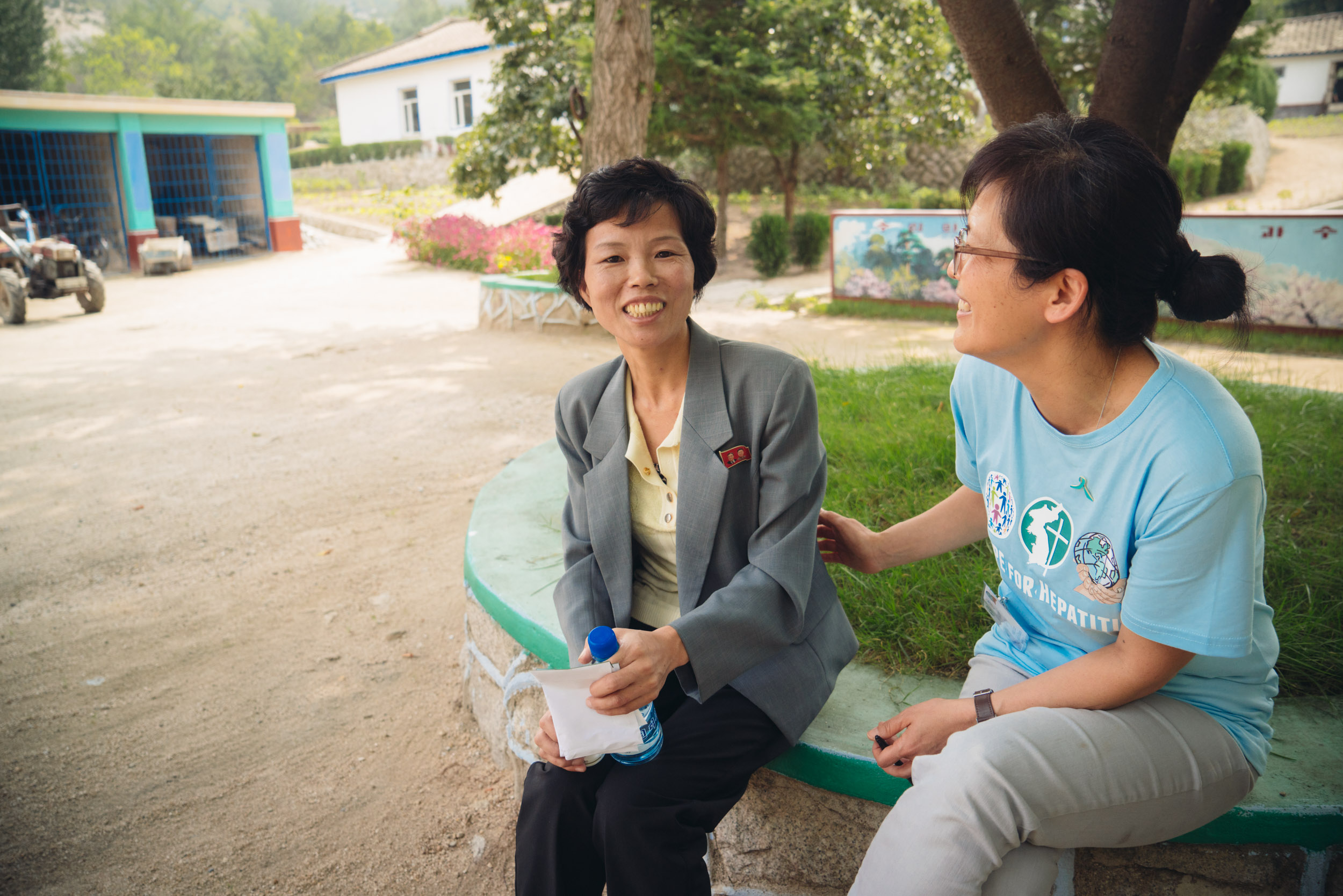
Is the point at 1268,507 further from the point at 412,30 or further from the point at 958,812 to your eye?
the point at 412,30

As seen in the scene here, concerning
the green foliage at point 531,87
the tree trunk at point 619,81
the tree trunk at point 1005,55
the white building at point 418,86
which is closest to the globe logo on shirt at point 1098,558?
the tree trunk at point 1005,55

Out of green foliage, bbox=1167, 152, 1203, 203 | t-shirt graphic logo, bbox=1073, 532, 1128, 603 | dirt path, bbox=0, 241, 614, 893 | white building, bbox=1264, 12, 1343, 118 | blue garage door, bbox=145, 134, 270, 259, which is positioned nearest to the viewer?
t-shirt graphic logo, bbox=1073, 532, 1128, 603

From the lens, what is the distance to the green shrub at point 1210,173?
19.8m

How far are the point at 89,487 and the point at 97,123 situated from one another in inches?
571

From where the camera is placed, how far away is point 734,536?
1821 mm

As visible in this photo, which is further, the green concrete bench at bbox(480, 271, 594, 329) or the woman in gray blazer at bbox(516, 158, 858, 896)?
the green concrete bench at bbox(480, 271, 594, 329)

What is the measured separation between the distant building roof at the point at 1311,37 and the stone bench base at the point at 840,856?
41.8m

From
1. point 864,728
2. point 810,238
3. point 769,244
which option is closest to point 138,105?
point 769,244

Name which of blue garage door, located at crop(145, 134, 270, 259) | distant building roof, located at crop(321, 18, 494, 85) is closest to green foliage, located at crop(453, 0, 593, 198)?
blue garage door, located at crop(145, 134, 270, 259)

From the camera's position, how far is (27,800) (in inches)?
97.4

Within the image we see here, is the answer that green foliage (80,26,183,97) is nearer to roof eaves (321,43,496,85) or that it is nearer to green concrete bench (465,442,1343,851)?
roof eaves (321,43,496,85)

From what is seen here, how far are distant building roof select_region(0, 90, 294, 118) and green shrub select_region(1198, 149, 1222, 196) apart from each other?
19825 mm

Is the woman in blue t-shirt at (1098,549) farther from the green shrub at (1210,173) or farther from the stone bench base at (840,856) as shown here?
the green shrub at (1210,173)

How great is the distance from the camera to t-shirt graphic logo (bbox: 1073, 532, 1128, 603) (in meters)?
1.41
